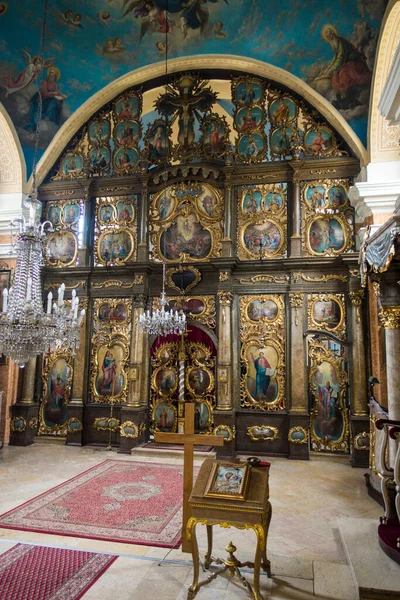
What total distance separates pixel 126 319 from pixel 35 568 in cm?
660

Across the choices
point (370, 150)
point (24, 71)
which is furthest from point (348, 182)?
point (24, 71)

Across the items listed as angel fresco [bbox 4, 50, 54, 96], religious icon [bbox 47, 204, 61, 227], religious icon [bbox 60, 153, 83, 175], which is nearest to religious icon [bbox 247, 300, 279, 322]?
religious icon [bbox 47, 204, 61, 227]

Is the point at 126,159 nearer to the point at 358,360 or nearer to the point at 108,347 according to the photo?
the point at 108,347

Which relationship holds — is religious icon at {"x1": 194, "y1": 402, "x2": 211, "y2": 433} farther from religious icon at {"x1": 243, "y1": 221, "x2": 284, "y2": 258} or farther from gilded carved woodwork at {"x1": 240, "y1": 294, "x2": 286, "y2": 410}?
religious icon at {"x1": 243, "y1": 221, "x2": 284, "y2": 258}

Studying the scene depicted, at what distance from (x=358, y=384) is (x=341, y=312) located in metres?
1.53

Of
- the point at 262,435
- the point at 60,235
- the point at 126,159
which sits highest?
the point at 126,159

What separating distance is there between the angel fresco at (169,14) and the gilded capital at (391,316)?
7.22 metres

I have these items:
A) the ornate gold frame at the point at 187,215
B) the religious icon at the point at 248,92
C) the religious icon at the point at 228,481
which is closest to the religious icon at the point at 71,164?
the ornate gold frame at the point at 187,215

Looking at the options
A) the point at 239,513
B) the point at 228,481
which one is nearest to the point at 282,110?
the point at 228,481

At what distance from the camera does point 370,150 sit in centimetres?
933

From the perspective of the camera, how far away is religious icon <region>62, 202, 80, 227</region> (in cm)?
1116

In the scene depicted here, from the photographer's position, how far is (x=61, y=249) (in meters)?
11.1

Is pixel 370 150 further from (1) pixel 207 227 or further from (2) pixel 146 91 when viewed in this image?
(2) pixel 146 91

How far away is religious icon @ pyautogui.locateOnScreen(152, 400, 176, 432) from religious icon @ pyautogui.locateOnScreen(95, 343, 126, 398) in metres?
0.98
